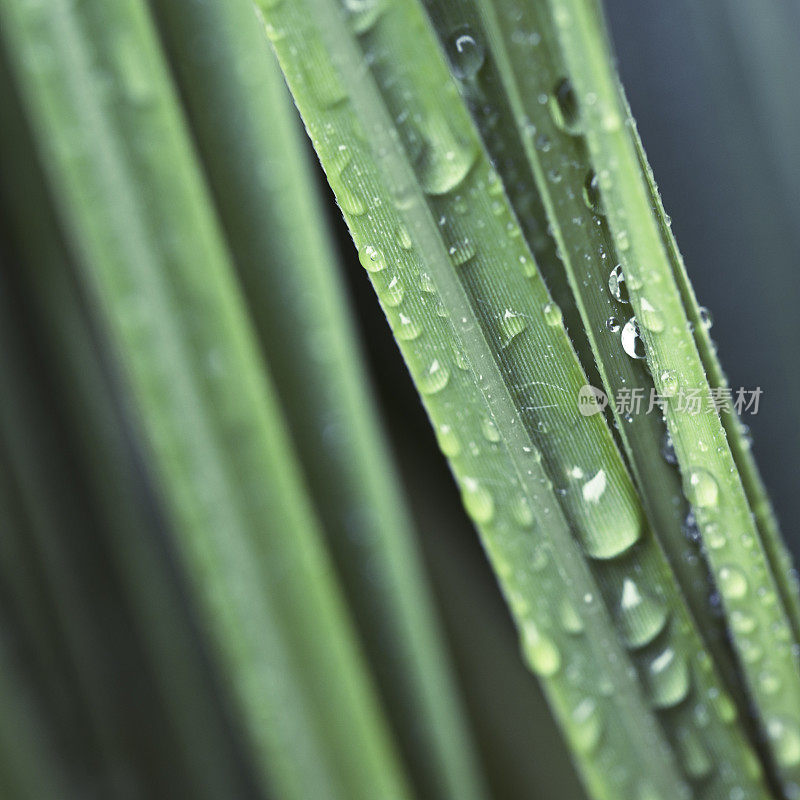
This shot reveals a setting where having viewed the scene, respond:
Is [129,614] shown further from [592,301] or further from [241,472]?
[592,301]

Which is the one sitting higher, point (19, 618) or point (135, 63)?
point (135, 63)

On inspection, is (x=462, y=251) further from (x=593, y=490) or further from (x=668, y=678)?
(x=668, y=678)

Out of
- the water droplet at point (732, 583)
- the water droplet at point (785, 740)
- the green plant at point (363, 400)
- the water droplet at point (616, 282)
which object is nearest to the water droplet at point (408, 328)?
the green plant at point (363, 400)

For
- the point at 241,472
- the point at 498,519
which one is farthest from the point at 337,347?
the point at 498,519

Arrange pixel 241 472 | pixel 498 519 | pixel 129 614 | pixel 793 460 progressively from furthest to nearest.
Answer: pixel 129 614
pixel 793 460
pixel 241 472
pixel 498 519

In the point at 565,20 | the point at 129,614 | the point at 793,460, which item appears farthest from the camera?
the point at 129,614

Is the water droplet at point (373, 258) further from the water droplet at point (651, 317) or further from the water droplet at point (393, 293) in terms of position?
the water droplet at point (651, 317)

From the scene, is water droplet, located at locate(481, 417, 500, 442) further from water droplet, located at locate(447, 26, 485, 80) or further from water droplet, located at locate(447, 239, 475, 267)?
water droplet, located at locate(447, 26, 485, 80)
